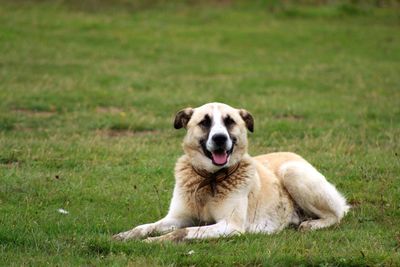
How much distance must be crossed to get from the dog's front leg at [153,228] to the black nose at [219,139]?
3.01 ft

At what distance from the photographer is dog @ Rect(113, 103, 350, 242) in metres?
8.01

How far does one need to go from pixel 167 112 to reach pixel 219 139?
838cm

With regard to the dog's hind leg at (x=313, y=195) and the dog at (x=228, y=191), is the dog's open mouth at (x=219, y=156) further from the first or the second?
the dog's hind leg at (x=313, y=195)

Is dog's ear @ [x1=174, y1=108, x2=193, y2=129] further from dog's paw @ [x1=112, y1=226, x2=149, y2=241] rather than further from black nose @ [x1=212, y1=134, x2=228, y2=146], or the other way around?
dog's paw @ [x1=112, y1=226, x2=149, y2=241]

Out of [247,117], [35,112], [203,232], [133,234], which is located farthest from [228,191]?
[35,112]

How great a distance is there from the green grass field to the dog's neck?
78 centimetres

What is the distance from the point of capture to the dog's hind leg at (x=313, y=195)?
8.79 meters

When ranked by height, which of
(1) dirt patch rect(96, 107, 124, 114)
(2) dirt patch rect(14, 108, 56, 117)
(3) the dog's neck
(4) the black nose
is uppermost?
(4) the black nose

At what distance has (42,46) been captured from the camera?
2420 cm

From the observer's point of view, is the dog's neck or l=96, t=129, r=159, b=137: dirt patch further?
l=96, t=129, r=159, b=137: dirt patch

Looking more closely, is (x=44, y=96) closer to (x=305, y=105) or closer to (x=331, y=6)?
(x=305, y=105)

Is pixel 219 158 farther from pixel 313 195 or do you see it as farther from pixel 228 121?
pixel 313 195

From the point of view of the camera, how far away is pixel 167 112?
16312 mm

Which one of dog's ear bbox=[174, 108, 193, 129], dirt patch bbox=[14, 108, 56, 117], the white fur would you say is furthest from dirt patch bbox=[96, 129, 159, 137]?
the white fur
